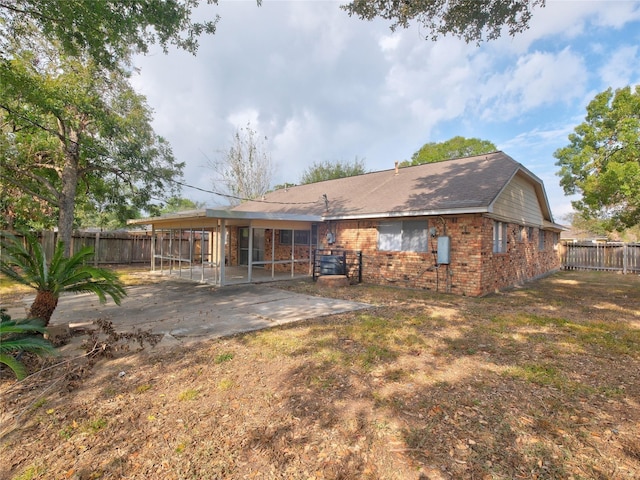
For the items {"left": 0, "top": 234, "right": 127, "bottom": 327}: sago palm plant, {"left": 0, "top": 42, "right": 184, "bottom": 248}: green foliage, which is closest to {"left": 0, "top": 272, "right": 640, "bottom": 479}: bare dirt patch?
{"left": 0, "top": 234, "right": 127, "bottom": 327}: sago palm plant

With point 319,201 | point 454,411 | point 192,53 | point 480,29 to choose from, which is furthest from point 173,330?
point 319,201

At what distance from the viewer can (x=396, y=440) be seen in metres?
2.50

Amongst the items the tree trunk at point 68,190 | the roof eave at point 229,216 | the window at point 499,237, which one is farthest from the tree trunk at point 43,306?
the window at point 499,237

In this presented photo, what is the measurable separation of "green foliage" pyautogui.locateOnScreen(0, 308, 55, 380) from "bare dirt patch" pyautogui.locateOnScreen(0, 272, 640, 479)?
277 mm

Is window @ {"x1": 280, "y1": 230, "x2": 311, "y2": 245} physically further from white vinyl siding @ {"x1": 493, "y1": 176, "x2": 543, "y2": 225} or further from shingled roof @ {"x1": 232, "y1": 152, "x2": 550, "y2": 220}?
white vinyl siding @ {"x1": 493, "y1": 176, "x2": 543, "y2": 225}

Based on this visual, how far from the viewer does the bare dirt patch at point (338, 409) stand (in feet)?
7.32

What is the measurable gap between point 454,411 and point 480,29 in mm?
7266

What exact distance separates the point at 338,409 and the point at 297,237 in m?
11.0

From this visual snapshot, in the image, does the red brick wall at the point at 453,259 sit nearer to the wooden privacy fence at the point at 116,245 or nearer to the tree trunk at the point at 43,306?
the tree trunk at the point at 43,306

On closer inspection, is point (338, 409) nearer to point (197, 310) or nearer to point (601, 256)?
point (197, 310)

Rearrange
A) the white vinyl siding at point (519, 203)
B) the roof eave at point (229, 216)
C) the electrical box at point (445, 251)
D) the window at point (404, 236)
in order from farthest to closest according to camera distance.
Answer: the window at point (404, 236)
the white vinyl siding at point (519, 203)
the electrical box at point (445, 251)
the roof eave at point (229, 216)

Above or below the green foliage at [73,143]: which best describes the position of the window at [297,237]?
below

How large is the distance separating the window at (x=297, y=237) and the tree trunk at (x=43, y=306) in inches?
372

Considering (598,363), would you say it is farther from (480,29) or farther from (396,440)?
(480,29)
